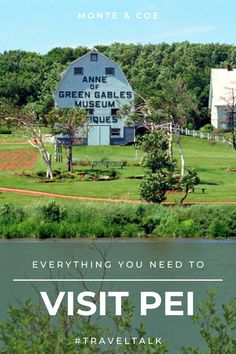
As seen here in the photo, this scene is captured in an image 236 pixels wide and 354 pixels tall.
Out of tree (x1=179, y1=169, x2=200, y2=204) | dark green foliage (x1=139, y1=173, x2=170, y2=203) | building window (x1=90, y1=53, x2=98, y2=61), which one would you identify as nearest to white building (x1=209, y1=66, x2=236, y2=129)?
building window (x1=90, y1=53, x2=98, y2=61)

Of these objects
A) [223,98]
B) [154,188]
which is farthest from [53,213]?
[223,98]

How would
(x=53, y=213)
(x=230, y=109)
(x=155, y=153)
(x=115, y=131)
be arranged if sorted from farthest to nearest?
(x=230, y=109), (x=115, y=131), (x=155, y=153), (x=53, y=213)

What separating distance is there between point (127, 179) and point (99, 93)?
23329 mm

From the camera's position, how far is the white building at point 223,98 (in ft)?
289

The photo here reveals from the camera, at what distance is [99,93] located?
2980 inches

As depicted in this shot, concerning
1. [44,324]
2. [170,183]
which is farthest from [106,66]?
[44,324]

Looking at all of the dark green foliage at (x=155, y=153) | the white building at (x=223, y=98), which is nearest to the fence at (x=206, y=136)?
the white building at (x=223, y=98)

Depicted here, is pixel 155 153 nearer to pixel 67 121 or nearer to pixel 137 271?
pixel 137 271

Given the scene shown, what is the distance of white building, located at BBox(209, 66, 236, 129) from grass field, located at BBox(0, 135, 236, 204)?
15.2 meters

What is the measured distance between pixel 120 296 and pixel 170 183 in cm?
1726

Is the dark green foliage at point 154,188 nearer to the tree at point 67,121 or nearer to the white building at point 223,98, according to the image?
the tree at point 67,121

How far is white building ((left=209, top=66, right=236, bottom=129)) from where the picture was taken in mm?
87938

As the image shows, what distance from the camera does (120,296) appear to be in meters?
27.7

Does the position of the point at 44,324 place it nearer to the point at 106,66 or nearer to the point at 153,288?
the point at 153,288
